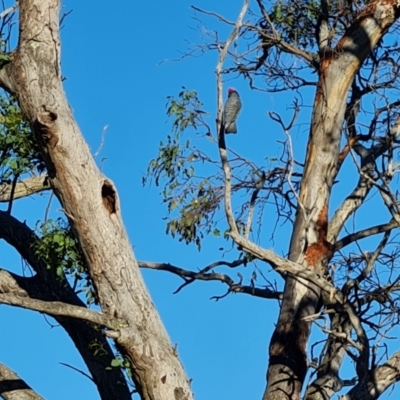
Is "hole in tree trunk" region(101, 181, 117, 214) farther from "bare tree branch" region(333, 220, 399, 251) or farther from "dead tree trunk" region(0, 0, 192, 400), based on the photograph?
"bare tree branch" region(333, 220, 399, 251)

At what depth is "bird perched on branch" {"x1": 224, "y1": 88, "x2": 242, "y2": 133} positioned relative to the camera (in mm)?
7160

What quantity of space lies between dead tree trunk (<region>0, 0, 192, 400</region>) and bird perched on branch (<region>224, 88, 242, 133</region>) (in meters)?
1.37

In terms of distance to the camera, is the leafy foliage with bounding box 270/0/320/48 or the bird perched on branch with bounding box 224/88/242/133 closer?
the bird perched on branch with bounding box 224/88/242/133

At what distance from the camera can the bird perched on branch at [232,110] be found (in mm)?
7160

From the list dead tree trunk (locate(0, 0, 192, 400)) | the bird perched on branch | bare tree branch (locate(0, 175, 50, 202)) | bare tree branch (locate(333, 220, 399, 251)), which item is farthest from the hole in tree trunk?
bare tree branch (locate(0, 175, 50, 202))

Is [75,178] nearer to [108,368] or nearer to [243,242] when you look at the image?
[243,242]

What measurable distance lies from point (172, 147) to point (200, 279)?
3.97 feet

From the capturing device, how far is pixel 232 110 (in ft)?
23.8

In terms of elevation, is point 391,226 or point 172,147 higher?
point 172,147

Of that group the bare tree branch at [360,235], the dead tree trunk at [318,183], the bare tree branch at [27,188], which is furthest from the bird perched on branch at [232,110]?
the bare tree branch at [27,188]

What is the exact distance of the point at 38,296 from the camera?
25.1ft

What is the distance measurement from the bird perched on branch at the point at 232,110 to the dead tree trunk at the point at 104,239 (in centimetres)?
137

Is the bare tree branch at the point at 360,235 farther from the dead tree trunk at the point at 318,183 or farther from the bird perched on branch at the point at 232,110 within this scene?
the bird perched on branch at the point at 232,110

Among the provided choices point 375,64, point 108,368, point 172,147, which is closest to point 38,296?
point 108,368
